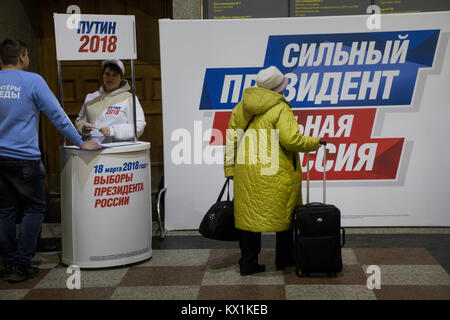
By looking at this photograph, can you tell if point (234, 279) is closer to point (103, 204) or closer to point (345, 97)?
point (103, 204)

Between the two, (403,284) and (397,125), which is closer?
(403,284)

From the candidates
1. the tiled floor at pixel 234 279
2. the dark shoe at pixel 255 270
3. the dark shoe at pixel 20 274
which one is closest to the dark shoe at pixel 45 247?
the tiled floor at pixel 234 279

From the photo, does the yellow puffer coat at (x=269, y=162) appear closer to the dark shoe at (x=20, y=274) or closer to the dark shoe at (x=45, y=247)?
the dark shoe at (x=20, y=274)

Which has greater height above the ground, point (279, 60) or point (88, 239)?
point (279, 60)

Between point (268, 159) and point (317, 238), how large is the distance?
0.62m

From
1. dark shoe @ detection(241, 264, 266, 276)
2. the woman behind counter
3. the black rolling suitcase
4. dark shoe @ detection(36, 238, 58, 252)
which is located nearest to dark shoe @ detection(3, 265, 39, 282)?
dark shoe @ detection(36, 238, 58, 252)

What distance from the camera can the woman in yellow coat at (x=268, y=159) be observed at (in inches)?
150

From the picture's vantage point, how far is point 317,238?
3.83m

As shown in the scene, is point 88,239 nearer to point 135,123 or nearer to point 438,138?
point 135,123

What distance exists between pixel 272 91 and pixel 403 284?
61.2 inches

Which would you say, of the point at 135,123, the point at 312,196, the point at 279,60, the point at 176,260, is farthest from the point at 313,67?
the point at 176,260

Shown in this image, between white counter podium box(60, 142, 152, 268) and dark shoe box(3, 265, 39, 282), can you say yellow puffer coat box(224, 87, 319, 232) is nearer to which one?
white counter podium box(60, 142, 152, 268)

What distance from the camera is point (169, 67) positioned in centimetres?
529

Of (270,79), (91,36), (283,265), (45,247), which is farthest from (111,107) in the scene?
(283,265)
